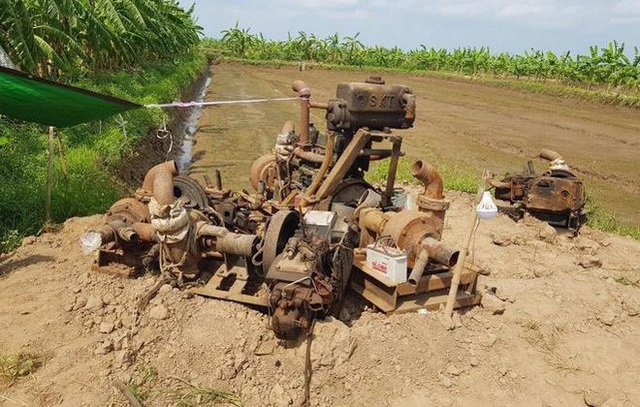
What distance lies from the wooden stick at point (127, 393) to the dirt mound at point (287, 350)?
5cm

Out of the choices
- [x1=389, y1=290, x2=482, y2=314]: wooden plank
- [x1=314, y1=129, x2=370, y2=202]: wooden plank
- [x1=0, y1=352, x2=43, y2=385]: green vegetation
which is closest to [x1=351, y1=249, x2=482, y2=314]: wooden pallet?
[x1=389, y1=290, x2=482, y2=314]: wooden plank

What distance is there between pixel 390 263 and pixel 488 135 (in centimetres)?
1544

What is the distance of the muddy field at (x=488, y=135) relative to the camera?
43.1ft

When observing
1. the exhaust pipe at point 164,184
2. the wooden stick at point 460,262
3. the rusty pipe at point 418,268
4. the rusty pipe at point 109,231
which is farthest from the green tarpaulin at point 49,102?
the wooden stick at point 460,262

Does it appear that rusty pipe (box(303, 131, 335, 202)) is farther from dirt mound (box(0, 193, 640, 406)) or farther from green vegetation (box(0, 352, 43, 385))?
green vegetation (box(0, 352, 43, 385))

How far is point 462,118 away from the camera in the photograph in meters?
22.5

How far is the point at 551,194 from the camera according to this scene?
7984mm

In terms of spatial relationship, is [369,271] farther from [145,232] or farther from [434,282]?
[145,232]

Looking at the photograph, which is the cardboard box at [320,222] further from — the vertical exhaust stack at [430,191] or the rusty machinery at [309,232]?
the vertical exhaust stack at [430,191]

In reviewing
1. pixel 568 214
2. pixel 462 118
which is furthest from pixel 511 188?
pixel 462 118

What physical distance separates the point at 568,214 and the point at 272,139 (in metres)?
10.0

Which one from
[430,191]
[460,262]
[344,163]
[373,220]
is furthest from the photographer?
[430,191]

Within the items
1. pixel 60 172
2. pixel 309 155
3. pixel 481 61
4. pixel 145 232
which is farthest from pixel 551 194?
pixel 481 61

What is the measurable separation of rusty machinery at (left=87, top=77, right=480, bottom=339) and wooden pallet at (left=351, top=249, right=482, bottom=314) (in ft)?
0.04
